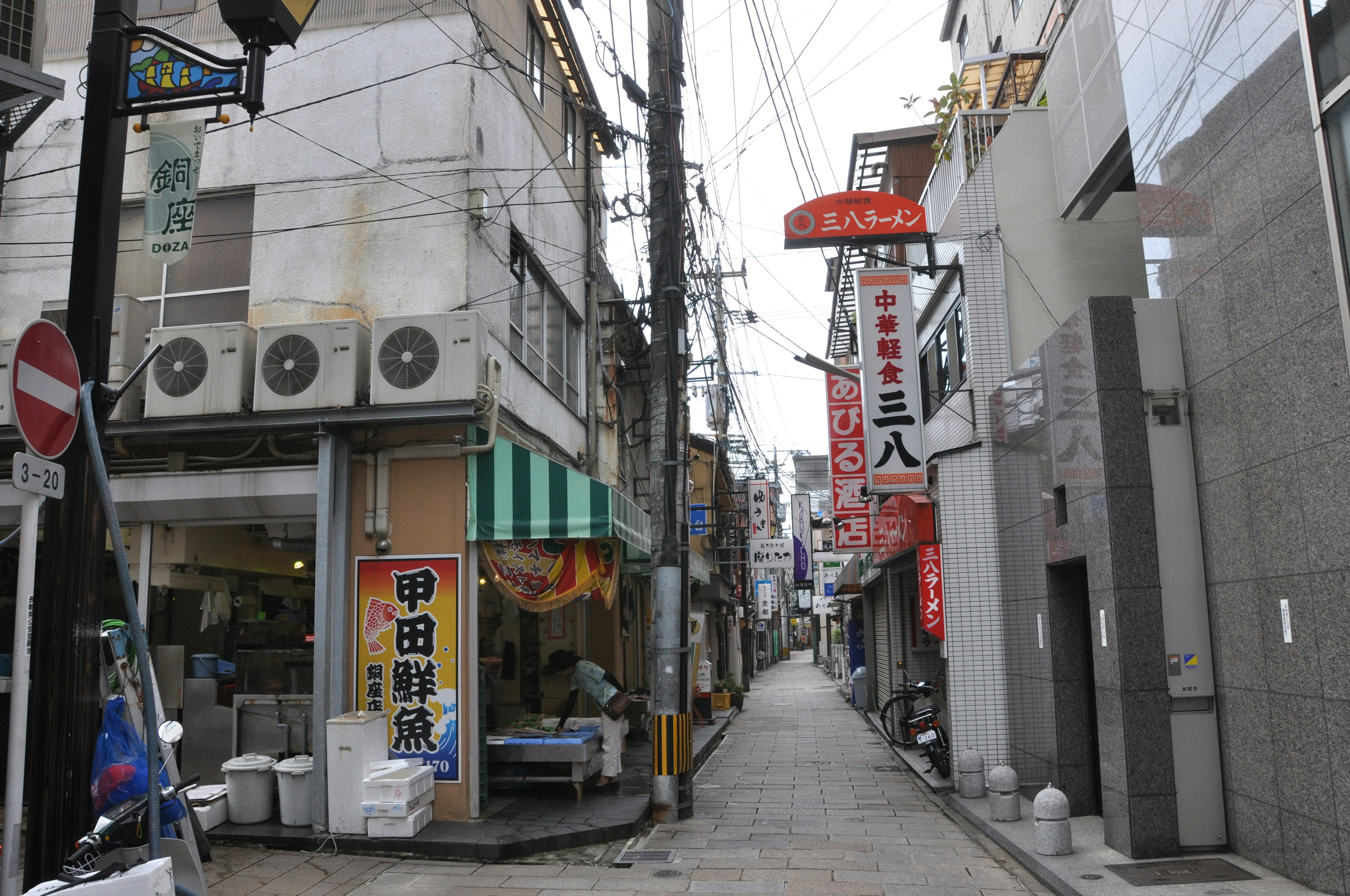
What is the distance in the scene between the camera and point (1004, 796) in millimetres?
10398

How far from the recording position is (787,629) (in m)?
114

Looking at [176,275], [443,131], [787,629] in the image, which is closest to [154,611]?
[176,275]

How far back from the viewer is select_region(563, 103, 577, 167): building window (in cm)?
1617

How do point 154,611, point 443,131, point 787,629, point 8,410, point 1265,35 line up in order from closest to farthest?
1. point 1265,35
2. point 8,410
3. point 443,131
4. point 154,611
5. point 787,629

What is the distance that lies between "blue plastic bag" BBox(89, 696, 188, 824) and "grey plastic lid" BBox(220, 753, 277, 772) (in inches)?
118

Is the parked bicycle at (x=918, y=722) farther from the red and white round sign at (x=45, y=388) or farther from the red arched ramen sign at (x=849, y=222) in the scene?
the red and white round sign at (x=45, y=388)

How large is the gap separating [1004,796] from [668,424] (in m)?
5.78

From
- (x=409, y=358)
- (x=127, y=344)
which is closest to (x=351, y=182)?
(x=409, y=358)

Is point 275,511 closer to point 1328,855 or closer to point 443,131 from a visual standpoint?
point 443,131

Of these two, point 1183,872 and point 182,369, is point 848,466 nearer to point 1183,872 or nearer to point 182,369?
point 1183,872

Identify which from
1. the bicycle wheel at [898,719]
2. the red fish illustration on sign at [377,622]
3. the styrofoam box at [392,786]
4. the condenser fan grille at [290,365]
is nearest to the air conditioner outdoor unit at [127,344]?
the condenser fan grille at [290,365]

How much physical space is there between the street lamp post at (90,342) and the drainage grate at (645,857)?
503 cm

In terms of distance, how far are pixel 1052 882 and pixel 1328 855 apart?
6.95 feet

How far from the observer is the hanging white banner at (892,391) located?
528 inches
